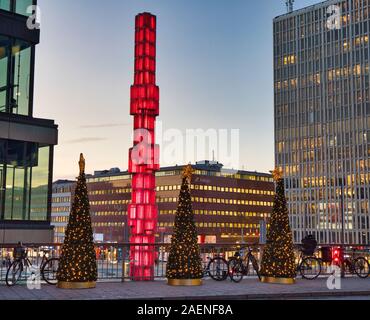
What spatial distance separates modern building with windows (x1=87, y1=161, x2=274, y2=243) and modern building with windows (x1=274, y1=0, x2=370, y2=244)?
28.8 m

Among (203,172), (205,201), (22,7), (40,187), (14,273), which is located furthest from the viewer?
(203,172)

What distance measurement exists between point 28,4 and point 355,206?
11162cm

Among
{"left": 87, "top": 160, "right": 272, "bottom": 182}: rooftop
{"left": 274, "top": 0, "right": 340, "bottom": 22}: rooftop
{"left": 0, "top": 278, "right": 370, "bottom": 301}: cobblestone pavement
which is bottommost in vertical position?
{"left": 0, "top": 278, "right": 370, "bottom": 301}: cobblestone pavement

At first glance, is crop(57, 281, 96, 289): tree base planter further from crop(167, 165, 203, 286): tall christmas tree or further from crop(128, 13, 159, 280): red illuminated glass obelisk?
crop(128, 13, 159, 280): red illuminated glass obelisk

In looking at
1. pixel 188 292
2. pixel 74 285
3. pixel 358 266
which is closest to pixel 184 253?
pixel 188 292

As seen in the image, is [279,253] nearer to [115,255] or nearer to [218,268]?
[218,268]

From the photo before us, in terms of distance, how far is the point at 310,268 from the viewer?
24.2m

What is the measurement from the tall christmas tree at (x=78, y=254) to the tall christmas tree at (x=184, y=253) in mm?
2737

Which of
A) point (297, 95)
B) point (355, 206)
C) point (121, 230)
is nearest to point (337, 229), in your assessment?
point (355, 206)

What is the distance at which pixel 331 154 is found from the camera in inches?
5576

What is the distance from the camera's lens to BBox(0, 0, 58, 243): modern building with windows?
32.6 metres

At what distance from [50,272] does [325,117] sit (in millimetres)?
128628

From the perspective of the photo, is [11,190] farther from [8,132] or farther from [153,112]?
[153,112]

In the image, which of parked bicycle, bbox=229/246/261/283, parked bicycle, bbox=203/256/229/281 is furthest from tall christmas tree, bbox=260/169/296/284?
parked bicycle, bbox=203/256/229/281
